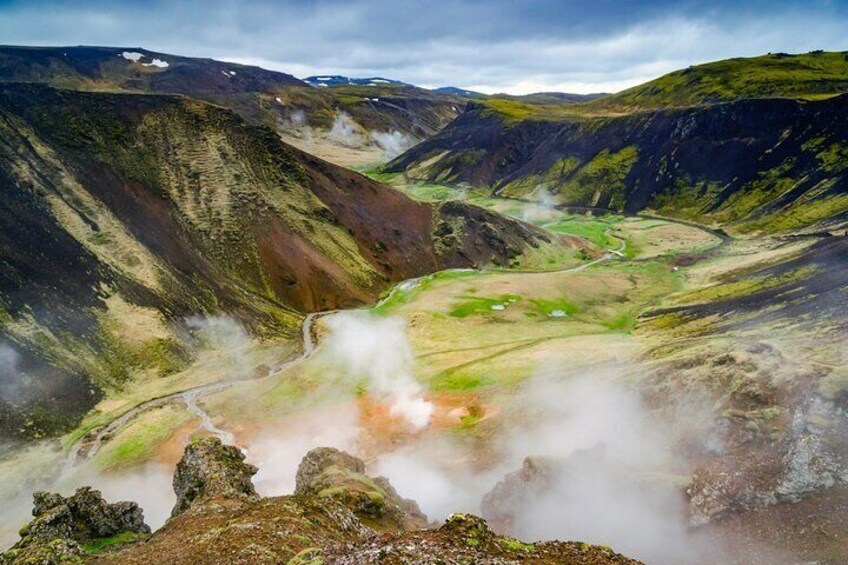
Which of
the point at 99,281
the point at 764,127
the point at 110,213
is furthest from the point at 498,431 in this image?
the point at 764,127

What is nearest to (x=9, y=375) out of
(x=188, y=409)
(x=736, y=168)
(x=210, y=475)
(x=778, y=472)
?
(x=188, y=409)

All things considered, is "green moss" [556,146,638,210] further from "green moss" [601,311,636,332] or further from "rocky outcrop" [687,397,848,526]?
"rocky outcrop" [687,397,848,526]

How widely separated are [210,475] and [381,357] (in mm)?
42600

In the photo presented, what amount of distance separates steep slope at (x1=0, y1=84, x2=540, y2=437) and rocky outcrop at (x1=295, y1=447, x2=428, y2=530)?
3163 centimetres

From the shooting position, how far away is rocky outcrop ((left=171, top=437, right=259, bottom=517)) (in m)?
28.2

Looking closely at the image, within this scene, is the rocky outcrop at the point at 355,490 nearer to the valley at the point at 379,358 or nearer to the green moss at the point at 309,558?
the valley at the point at 379,358

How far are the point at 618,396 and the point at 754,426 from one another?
45.2ft

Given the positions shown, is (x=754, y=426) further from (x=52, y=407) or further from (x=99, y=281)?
(x=99, y=281)

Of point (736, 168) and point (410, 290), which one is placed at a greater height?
point (736, 168)

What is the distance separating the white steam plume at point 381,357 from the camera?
190 ft

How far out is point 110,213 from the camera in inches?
3152

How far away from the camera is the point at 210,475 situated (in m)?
29.1

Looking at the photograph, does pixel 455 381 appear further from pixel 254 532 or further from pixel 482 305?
pixel 254 532

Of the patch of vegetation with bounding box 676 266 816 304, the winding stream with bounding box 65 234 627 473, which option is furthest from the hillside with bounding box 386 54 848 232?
the winding stream with bounding box 65 234 627 473
